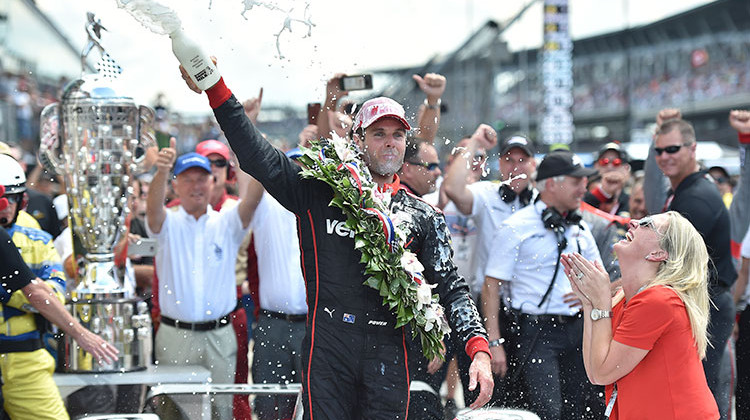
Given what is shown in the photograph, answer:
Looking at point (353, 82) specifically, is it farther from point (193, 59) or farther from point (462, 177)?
point (193, 59)

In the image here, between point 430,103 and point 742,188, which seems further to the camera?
point 742,188

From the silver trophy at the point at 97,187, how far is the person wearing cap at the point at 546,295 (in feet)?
7.50

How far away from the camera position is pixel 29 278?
15.1 feet

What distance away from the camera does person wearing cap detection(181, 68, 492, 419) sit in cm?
371

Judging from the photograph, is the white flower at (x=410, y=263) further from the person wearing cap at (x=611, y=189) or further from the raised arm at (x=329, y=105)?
the person wearing cap at (x=611, y=189)

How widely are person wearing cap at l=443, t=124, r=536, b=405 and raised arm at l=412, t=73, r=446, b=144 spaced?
Answer: 0.28 m

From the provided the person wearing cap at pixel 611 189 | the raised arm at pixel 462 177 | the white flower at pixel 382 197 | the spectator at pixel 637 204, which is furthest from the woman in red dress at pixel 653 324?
the person wearing cap at pixel 611 189

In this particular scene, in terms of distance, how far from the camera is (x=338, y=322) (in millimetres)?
3750

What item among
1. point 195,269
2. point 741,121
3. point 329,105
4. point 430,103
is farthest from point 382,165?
point 741,121

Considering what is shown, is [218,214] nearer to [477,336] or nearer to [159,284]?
[159,284]

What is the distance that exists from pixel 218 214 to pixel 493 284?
197 centimetres

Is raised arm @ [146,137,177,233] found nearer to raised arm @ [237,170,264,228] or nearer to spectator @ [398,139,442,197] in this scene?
raised arm @ [237,170,264,228]

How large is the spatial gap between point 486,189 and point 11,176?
3.20 meters

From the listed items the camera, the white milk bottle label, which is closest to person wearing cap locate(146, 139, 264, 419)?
the camera
